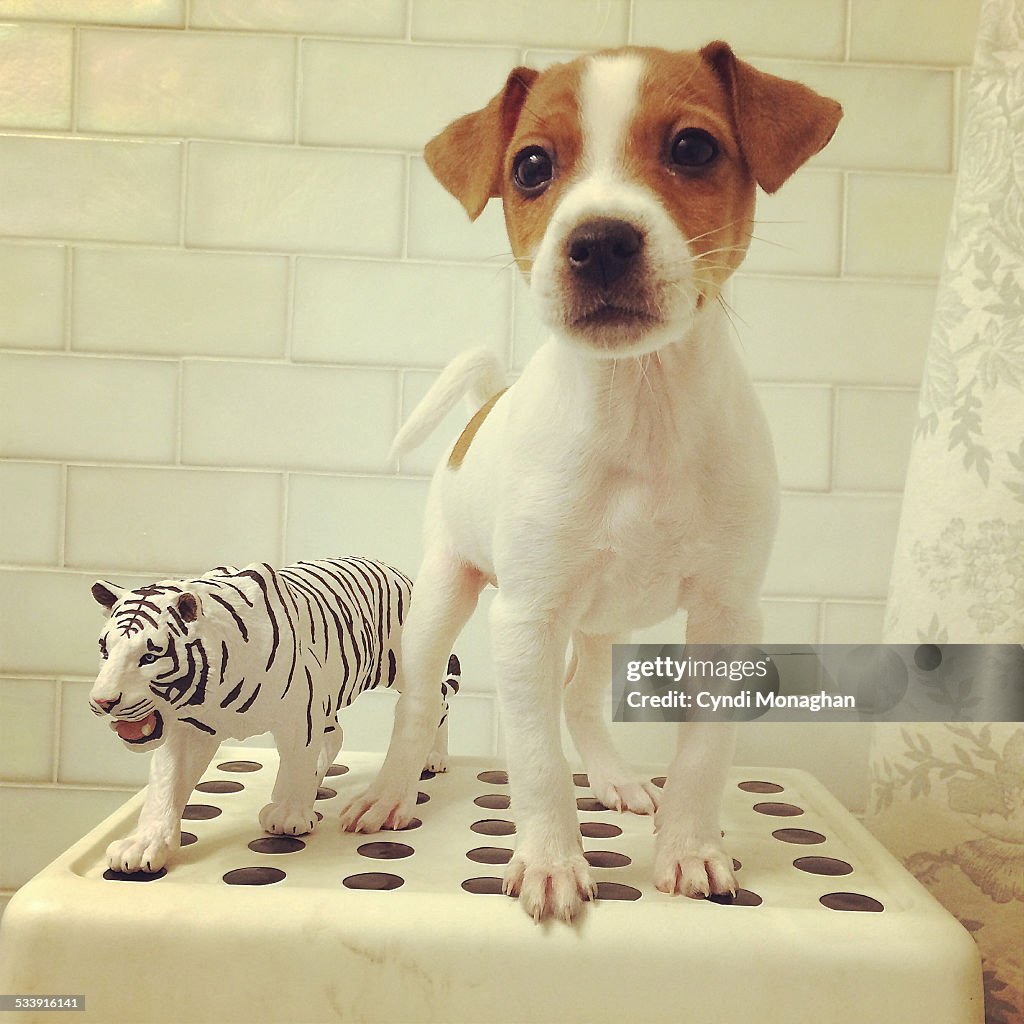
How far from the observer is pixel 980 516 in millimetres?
828

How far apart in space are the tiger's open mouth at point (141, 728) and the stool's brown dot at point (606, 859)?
0.31 meters

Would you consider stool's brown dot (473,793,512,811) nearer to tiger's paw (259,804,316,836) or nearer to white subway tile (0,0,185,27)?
tiger's paw (259,804,316,836)

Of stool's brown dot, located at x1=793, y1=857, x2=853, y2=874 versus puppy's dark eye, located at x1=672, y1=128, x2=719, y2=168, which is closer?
puppy's dark eye, located at x1=672, y1=128, x2=719, y2=168

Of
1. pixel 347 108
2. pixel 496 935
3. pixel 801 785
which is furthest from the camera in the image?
pixel 347 108

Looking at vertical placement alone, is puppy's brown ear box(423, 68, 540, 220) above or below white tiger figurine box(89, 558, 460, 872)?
above

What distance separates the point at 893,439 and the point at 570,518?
566 millimetres

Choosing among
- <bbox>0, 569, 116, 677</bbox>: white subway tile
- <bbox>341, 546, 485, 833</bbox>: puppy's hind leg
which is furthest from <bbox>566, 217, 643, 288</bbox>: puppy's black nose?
<bbox>0, 569, 116, 677</bbox>: white subway tile

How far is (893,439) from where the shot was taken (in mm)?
1069

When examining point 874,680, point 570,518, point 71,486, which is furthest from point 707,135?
point 71,486

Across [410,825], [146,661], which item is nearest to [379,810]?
[410,825]

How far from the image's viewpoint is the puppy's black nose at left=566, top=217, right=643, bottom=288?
0.54m

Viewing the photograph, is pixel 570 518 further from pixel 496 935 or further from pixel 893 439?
pixel 893 439

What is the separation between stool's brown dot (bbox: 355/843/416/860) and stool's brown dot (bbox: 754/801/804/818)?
1.06 feet

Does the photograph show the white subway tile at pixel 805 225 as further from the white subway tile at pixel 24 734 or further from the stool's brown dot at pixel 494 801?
the white subway tile at pixel 24 734
